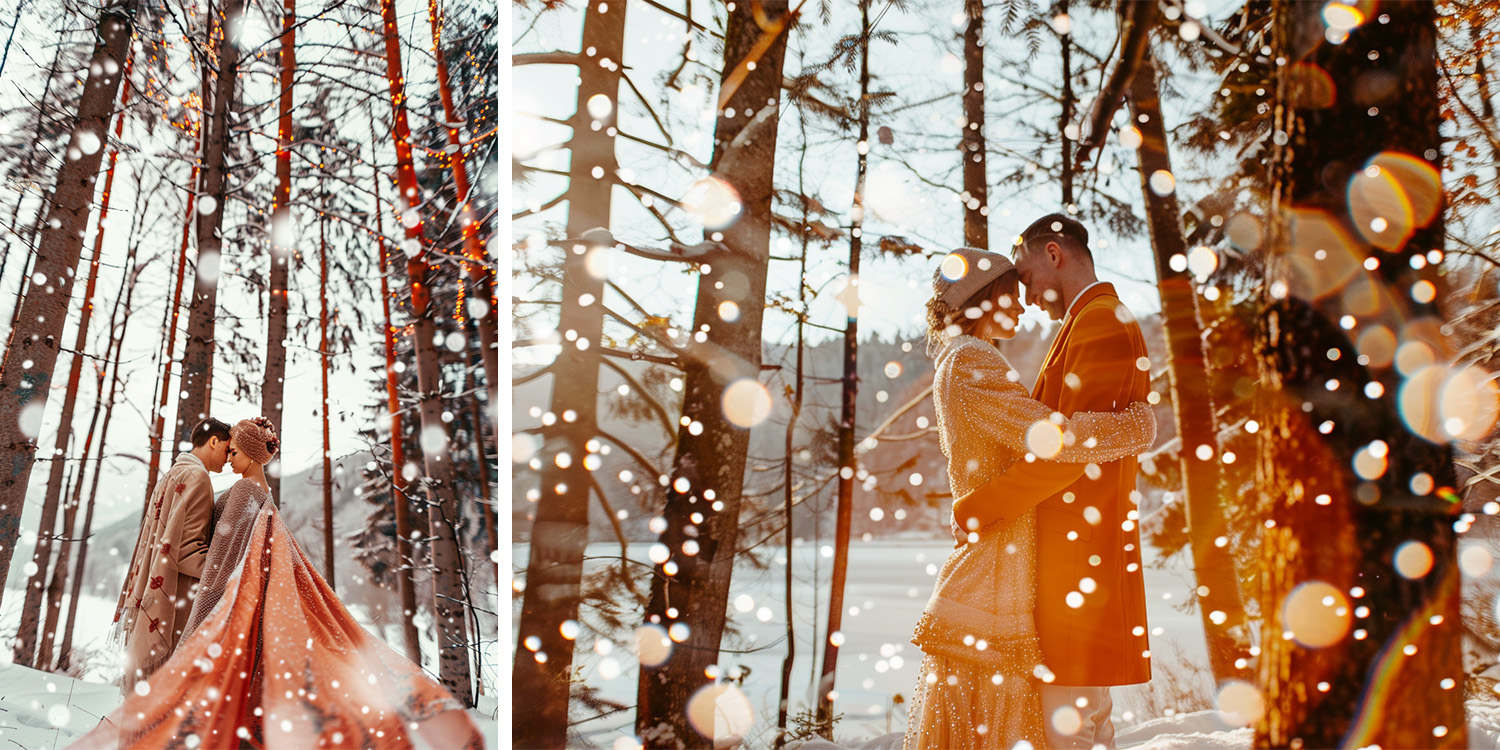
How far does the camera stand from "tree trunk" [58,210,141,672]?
311cm

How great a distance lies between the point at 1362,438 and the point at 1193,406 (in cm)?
124

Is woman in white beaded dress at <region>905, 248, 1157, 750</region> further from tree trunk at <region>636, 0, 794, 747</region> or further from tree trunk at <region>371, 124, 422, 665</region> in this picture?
tree trunk at <region>371, 124, 422, 665</region>

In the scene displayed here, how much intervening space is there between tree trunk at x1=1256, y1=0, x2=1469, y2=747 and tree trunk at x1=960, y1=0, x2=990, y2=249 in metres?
1.16

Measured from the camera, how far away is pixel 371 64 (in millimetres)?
3080

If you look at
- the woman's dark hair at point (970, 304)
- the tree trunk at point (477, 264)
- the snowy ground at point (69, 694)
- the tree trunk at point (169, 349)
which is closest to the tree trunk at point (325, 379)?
the snowy ground at point (69, 694)

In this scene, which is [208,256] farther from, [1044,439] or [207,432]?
[1044,439]

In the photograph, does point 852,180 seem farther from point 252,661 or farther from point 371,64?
point 252,661

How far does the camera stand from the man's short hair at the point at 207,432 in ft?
8.82

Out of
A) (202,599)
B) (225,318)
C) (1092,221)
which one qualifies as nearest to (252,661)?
(202,599)

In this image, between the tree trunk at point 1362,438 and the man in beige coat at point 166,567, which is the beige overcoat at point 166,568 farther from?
the tree trunk at point 1362,438

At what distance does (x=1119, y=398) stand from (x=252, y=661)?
2751 mm

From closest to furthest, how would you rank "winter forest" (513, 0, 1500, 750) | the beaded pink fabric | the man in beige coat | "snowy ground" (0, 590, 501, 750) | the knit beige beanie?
the beaded pink fabric → the man in beige coat → "winter forest" (513, 0, 1500, 750) → the knit beige beanie → "snowy ground" (0, 590, 501, 750)

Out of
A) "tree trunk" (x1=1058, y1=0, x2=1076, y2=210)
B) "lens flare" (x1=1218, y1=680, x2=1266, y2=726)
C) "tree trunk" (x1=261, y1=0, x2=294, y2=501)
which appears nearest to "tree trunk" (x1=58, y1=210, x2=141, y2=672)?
"tree trunk" (x1=261, y1=0, x2=294, y2=501)

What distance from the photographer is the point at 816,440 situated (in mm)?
2812
